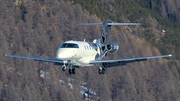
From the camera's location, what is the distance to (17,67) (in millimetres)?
103000

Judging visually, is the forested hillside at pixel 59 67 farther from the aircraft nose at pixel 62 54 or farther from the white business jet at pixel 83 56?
the aircraft nose at pixel 62 54

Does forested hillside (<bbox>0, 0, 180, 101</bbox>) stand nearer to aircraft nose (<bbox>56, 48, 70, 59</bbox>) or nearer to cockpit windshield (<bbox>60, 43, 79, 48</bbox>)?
cockpit windshield (<bbox>60, 43, 79, 48</bbox>)

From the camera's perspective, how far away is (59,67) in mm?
103375

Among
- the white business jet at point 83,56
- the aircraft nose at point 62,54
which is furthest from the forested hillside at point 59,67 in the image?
the aircraft nose at point 62,54

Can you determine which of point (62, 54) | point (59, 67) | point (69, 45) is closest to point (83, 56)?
point (69, 45)

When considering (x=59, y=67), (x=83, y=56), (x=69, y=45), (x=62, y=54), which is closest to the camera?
(x=62, y=54)

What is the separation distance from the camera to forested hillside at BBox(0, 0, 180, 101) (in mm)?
97688

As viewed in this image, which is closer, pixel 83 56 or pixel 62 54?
pixel 62 54

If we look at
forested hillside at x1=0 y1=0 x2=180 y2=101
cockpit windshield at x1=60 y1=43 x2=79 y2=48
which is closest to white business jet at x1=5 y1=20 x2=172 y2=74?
cockpit windshield at x1=60 y1=43 x2=79 y2=48

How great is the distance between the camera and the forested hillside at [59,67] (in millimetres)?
97688

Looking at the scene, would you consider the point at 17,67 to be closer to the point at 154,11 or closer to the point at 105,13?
the point at 105,13

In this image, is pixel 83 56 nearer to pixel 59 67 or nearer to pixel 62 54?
pixel 62 54

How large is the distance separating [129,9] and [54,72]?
76.1 metres

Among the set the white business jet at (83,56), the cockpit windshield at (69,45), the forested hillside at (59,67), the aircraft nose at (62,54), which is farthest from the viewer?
the forested hillside at (59,67)
